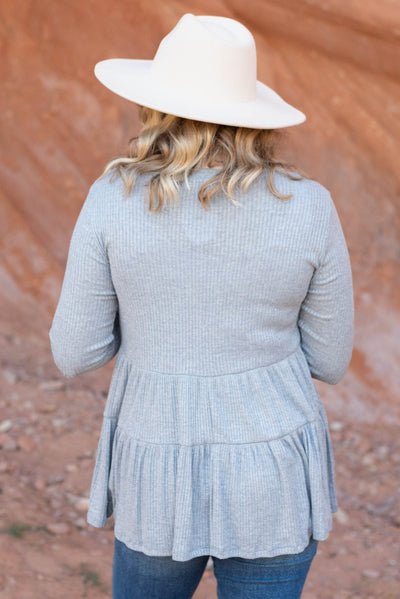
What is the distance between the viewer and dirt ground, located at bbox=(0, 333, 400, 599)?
8.89 ft

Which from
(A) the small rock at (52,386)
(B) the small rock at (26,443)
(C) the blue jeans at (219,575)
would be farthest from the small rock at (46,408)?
(C) the blue jeans at (219,575)

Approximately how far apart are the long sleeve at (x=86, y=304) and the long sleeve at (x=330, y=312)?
0.39 metres

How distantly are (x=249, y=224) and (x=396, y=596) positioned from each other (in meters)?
2.03

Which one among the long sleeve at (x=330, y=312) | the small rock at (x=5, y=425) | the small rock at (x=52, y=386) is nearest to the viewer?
the long sleeve at (x=330, y=312)

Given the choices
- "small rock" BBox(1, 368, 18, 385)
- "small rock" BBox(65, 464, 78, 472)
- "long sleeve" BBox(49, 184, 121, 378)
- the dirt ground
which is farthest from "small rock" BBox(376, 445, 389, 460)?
"long sleeve" BBox(49, 184, 121, 378)

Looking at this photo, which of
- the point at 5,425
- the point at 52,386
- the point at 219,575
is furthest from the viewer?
the point at 52,386

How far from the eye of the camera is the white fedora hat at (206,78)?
1294 mm

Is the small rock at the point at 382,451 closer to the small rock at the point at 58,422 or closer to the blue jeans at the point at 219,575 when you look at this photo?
the small rock at the point at 58,422

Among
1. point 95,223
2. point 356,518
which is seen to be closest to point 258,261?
point 95,223

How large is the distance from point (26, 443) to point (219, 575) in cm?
223

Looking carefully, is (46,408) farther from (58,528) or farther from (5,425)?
(58,528)

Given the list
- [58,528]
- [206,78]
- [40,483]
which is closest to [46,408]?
[40,483]

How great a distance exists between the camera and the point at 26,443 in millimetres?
3523

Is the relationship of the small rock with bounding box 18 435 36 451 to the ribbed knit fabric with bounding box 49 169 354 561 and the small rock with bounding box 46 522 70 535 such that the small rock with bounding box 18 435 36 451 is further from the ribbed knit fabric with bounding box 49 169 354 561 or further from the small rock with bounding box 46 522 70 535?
the ribbed knit fabric with bounding box 49 169 354 561
